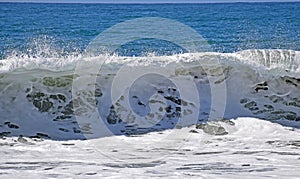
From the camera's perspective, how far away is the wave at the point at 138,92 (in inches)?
242

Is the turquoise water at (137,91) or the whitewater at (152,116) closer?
the whitewater at (152,116)

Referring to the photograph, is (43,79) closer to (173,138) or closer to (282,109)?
Answer: (173,138)

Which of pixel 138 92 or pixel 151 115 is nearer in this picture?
pixel 151 115

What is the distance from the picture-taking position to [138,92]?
22.0 feet

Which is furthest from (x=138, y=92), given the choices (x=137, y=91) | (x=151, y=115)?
(x=151, y=115)

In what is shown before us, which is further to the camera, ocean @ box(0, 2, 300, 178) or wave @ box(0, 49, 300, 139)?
wave @ box(0, 49, 300, 139)

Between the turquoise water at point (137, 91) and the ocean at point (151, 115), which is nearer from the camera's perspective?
the ocean at point (151, 115)

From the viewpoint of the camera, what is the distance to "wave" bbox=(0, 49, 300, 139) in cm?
614

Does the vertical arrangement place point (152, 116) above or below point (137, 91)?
below

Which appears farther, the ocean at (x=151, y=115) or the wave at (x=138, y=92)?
the wave at (x=138, y=92)

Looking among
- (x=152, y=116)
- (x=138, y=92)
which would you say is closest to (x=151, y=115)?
(x=152, y=116)

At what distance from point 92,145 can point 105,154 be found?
50cm

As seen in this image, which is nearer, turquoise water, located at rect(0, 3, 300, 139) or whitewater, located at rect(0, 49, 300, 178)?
whitewater, located at rect(0, 49, 300, 178)

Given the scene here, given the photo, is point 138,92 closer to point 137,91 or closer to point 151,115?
point 137,91
